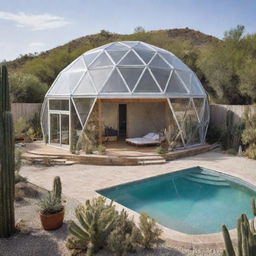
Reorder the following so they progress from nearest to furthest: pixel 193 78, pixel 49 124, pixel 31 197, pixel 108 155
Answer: pixel 31 197
pixel 108 155
pixel 49 124
pixel 193 78

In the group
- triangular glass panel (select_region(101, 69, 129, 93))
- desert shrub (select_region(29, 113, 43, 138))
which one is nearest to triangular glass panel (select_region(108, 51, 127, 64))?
triangular glass panel (select_region(101, 69, 129, 93))

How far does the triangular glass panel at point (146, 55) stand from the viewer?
630 inches

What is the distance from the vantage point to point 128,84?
14352mm

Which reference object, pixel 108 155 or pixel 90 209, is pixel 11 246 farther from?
pixel 108 155

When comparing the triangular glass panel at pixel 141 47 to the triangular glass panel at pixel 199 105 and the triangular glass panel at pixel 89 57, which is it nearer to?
the triangular glass panel at pixel 89 57

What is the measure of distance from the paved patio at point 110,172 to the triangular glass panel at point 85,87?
182 inches

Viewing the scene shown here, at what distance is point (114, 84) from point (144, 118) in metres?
5.25

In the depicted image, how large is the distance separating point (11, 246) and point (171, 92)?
1185 centimetres

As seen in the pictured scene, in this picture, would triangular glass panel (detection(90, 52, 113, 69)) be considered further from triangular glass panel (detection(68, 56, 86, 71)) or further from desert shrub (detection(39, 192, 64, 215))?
desert shrub (detection(39, 192, 64, 215))

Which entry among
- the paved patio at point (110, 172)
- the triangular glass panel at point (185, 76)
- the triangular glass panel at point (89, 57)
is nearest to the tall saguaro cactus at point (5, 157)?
the paved patio at point (110, 172)

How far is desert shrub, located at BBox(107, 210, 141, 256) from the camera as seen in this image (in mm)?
4543

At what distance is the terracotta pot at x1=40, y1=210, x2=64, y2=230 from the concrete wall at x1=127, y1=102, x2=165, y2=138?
12778 millimetres

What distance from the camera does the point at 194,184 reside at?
10586 millimetres

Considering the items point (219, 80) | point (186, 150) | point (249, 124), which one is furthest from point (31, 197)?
point (219, 80)
